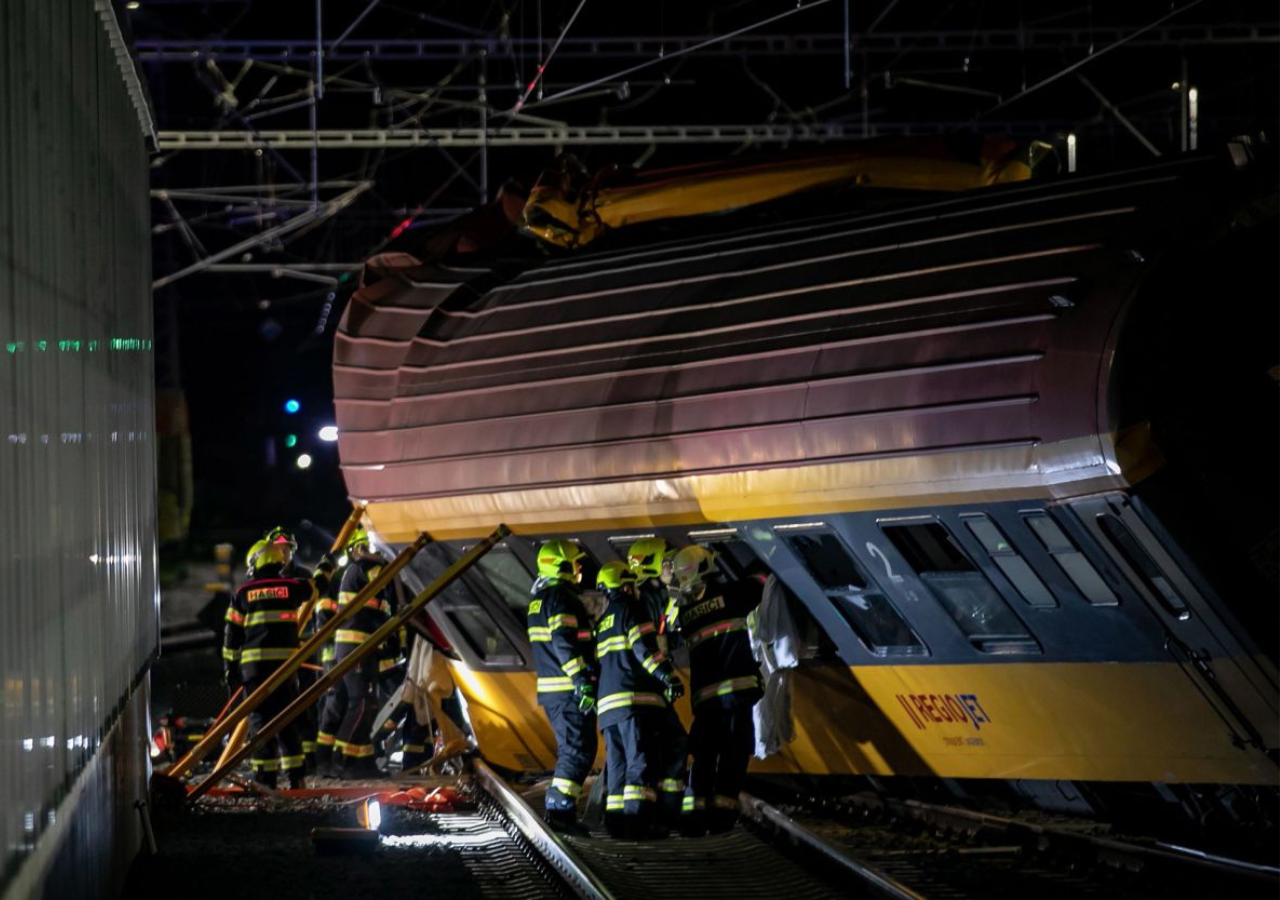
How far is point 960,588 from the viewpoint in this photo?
9.44 meters

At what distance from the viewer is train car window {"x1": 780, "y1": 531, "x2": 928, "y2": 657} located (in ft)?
32.9

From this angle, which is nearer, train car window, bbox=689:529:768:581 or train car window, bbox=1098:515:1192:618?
train car window, bbox=1098:515:1192:618

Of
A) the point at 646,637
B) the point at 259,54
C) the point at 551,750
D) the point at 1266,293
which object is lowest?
the point at 551,750

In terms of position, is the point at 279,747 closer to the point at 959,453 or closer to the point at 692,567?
the point at 692,567

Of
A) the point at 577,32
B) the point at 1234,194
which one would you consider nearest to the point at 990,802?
the point at 1234,194

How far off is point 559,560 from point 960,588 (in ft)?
9.36

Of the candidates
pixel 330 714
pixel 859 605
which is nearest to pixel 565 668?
pixel 859 605

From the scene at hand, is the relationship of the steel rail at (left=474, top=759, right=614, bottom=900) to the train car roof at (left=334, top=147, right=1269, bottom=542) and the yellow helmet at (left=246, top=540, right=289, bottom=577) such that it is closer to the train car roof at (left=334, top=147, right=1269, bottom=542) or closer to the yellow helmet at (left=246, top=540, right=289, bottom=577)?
the train car roof at (left=334, top=147, right=1269, bottom=542)

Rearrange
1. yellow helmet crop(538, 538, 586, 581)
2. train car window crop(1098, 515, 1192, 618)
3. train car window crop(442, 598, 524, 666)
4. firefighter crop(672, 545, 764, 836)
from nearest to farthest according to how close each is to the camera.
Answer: train car window crop(1098, 515, 1192, 618) → firefighter crop(672, 545, 764, 836) → yellow helmet crop(538, 538, 586, 581) → train car window crop(442, 598, 524, 666)

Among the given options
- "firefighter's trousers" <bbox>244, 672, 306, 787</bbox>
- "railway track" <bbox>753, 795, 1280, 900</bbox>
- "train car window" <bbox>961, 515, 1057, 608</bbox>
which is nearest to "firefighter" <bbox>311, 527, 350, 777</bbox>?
"firefighter's trousers" <bbox>244, 672, 306, 787</bbox>

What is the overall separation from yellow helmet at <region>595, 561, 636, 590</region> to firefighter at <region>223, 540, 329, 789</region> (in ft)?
12.0

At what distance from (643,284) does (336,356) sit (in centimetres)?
308

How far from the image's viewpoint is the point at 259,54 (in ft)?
59.9

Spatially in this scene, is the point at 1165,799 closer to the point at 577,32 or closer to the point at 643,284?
the point at 643,284
